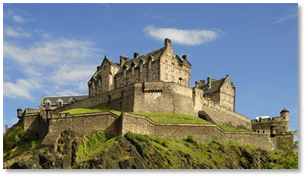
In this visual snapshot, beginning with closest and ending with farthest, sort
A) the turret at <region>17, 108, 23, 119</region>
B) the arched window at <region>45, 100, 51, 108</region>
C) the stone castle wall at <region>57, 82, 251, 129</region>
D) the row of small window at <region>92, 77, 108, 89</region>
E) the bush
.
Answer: the bush
the stone castle wall at <region>57, 82, 251, 129</region>
the turret at <region>17, 108, 23, 119</region>
the row of small window at <region>92, 77, 108, 89</region>
the arched window at <region>45, 100, 51, 108</region>

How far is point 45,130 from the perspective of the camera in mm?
59656

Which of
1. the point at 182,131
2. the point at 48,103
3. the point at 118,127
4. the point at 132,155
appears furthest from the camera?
the point at 48,103

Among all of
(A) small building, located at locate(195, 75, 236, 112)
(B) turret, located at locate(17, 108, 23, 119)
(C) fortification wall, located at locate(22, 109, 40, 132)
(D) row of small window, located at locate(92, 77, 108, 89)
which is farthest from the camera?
(D) row of small window, located at locate(92, 77, 108, 89)

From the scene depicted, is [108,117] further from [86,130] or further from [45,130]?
[45,130]

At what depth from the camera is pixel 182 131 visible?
192ft

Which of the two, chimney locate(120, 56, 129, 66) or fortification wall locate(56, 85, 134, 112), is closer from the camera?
fortification wall locate(56, 85, 134, 112)

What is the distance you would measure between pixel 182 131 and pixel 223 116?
18.1 meters

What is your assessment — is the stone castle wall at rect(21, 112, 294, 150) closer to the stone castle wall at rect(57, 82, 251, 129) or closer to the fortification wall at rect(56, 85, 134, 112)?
the stone castle wall at rect(57, 82, 251, 129)

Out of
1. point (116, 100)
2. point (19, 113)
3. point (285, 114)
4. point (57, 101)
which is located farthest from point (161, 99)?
point (57, 101)

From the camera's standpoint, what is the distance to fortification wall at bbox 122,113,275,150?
55.9m

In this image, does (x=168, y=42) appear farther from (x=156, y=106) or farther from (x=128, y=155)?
(x=128, y=155)

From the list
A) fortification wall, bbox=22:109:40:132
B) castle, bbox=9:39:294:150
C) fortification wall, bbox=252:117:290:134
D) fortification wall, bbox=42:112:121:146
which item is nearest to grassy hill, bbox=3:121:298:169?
fortification wall, bbox=42:112:121:146
